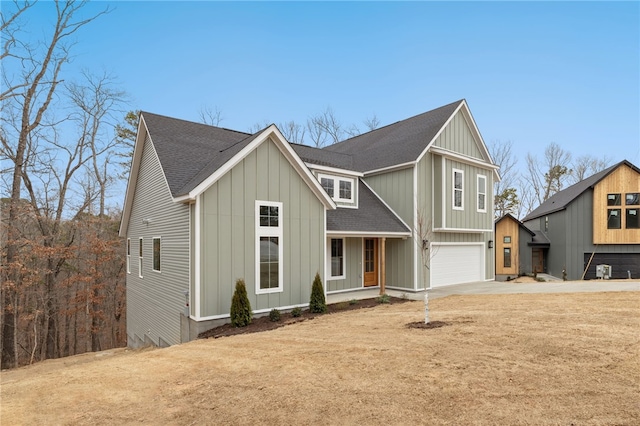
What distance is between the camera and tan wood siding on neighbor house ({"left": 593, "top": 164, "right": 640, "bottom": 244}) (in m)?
20.7

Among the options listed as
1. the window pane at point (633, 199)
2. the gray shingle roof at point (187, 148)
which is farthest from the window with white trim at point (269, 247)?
the window pane at point (633, 199)

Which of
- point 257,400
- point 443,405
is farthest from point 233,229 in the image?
point 443,405

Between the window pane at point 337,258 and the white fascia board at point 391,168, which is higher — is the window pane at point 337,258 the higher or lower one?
the lower one

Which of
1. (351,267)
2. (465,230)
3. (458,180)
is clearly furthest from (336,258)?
(458,180)

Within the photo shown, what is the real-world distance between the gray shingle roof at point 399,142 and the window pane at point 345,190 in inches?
77.2

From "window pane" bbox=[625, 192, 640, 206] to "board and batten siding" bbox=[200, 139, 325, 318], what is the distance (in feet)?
71.0

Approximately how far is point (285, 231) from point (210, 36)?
14.9 m

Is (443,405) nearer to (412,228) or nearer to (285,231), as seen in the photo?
(285,231)

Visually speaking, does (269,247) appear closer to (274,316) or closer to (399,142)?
(274,316)

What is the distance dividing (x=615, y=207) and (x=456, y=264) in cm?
1395

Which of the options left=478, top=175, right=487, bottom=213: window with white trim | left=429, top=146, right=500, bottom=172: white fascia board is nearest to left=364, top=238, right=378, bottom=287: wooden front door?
left=429, top=146, right=500, bottom=172: white fascia board

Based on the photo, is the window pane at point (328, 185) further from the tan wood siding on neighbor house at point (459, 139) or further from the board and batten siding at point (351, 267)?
the tan wood siding on neighbor house at point (459, 139)

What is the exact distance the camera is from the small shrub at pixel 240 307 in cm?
844

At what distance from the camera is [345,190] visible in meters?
14.1
